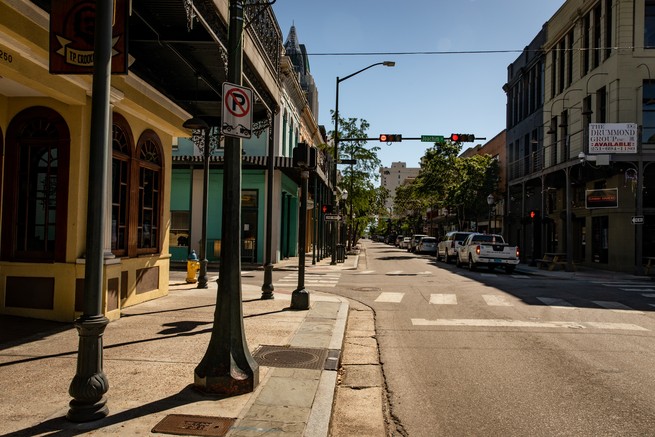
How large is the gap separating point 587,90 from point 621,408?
25716 mm

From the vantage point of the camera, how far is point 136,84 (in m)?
9.89

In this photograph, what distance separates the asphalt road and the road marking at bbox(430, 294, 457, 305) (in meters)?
0.03

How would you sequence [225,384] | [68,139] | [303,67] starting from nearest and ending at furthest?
[225,384]
[68,139]
[303,67]

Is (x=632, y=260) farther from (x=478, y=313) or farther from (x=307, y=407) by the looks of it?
(x=307, y=407)

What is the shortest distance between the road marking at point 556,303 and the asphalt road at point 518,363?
0.09 feet

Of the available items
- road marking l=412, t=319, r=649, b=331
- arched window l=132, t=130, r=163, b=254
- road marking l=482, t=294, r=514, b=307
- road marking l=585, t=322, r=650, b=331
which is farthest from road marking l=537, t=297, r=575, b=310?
arched window l=132, t=130, r=163, b=254

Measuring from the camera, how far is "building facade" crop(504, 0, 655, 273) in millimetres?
23547

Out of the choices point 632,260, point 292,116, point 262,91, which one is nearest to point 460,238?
point 632,260

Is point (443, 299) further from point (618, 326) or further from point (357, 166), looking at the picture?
point (357, 166)

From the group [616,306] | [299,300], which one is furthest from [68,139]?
Result: [616,306]

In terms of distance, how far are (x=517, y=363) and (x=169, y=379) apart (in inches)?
174

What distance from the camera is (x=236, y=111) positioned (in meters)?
5.57

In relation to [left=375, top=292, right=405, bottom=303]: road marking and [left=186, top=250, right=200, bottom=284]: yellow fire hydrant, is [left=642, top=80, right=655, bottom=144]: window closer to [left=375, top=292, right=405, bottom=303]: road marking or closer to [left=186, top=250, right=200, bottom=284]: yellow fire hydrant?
[left=375, top=292, right=405, bottom=303]: road marking

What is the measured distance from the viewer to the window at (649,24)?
81.2 ft
